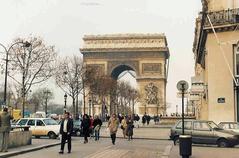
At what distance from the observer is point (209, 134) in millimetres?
29016

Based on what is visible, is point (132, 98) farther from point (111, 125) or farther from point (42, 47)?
point (111, 125)

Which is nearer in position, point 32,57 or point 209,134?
point 209,134

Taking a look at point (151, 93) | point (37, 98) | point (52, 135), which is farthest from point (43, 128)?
point (37, 98)

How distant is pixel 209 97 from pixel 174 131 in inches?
398

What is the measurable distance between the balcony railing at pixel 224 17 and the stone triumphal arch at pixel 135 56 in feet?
258

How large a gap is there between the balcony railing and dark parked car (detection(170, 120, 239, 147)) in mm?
10774

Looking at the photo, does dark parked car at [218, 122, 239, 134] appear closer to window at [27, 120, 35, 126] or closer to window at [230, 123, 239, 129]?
window at [230, 123, 239, 129]

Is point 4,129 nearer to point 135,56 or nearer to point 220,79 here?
point 220,79

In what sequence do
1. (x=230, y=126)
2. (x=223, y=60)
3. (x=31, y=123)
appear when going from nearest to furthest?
(x=230, y=126) < (x=31, y=123) < (x=223, y=60)

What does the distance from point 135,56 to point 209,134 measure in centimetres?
9592

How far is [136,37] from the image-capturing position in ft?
415

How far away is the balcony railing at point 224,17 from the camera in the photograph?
38009 mm

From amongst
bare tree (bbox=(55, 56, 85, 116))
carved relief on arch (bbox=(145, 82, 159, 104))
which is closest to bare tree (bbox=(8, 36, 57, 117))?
bare tree (bbox=(55, 56, 85, 116))

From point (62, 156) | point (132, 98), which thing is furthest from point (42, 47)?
point (132, 98)
